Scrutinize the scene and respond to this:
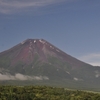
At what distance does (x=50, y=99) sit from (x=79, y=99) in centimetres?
1404

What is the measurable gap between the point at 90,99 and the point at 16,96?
3574cm

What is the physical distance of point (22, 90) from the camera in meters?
162

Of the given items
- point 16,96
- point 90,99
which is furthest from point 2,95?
point 90,99

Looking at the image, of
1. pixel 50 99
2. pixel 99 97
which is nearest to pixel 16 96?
pixel 50 99

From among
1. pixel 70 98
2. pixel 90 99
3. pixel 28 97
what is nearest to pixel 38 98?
pixel 28 97

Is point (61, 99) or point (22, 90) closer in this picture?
point (61, 99)

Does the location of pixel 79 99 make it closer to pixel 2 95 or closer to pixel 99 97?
pixel 99 97

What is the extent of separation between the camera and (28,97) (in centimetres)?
14050

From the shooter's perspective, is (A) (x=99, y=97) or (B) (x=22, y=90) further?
Result: (B) (x=22, y=90)

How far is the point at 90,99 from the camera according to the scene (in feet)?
468

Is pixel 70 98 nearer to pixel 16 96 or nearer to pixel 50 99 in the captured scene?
pixel 50 99

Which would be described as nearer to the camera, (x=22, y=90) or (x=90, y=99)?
(x=90, y=99)

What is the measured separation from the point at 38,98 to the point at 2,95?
17388mm

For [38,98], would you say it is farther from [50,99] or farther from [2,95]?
[2,95]
